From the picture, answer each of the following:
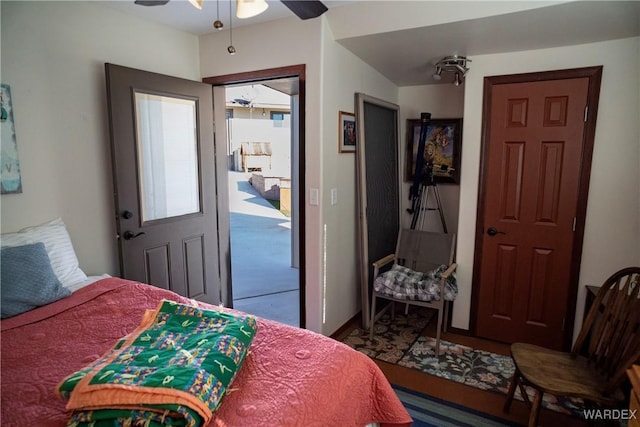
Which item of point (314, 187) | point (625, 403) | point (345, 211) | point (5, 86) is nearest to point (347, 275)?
point (345, 211)

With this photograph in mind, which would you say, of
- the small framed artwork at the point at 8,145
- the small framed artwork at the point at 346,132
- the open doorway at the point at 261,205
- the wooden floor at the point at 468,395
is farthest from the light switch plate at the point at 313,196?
the small framed artwork at the point at 8,145

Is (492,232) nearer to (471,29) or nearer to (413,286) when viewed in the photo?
(413,286)

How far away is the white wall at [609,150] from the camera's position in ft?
8.21

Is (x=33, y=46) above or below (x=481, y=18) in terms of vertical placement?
below

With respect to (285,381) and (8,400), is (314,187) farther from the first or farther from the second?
(8,400)

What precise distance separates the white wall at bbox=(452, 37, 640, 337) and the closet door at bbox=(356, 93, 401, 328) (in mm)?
941

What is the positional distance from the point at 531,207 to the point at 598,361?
1227mm

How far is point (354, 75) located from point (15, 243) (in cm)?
250

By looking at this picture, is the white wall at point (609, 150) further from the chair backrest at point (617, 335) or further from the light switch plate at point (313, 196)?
the light switch plate at point (313, 196)

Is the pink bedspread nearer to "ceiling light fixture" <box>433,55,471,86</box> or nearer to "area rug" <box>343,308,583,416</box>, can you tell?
"area rug" <box>343,308,583,416</box>

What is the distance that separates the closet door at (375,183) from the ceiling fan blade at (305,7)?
1.31m

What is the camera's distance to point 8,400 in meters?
1.20

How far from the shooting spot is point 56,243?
7.04 ft

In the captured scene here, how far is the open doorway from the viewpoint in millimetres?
3934
